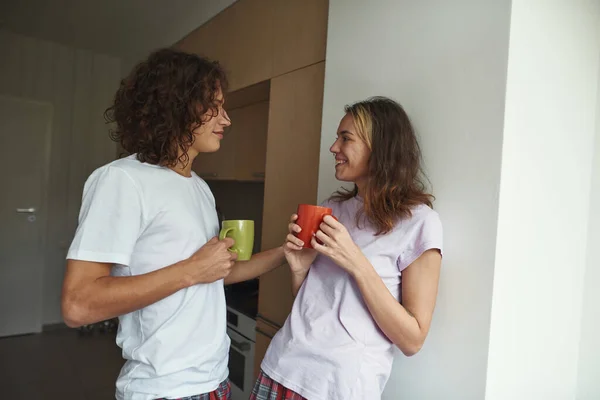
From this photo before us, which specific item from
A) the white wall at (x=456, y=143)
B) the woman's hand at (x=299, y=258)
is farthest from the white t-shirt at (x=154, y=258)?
the white wall at (x=456, y=143)

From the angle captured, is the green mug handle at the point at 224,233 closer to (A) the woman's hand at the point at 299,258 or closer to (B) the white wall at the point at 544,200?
(A) the woman's hand at the point at 299,258

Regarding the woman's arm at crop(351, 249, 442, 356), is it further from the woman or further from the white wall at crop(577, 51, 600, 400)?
the white wall at crop(577, 51, 600, 400)

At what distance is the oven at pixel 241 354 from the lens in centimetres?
211

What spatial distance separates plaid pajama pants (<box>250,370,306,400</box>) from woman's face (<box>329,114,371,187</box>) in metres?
0.60

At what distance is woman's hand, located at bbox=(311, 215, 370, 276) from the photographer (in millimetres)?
921

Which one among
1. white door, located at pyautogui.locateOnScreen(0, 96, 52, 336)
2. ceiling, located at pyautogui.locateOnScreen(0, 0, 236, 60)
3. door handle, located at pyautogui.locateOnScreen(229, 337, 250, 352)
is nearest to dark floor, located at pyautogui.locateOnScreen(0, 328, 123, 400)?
white door, located at pyautogui.locateOnScreen(0, 96, 52, 336)

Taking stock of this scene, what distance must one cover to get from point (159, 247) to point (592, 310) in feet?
4.37

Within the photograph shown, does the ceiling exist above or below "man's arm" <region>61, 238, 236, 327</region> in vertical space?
above

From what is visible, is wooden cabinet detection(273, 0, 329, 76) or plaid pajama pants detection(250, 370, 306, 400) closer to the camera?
plaid pajama pants detection(250, 370, 306, 400)

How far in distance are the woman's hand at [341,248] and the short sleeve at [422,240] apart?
0.13m

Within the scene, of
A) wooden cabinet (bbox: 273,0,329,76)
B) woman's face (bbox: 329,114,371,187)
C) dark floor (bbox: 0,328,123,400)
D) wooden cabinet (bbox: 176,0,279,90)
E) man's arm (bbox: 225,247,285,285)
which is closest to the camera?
woman's face (bbox: 329,114,371,187)

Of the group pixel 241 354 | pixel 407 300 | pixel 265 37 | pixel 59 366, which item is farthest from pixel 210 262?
pixel 59 366

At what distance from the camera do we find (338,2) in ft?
4.86

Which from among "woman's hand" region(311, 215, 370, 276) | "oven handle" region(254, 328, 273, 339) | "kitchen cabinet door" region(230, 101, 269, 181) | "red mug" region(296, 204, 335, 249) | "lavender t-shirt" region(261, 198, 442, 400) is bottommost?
"oven handle" region(254, 328, 273, 339)
